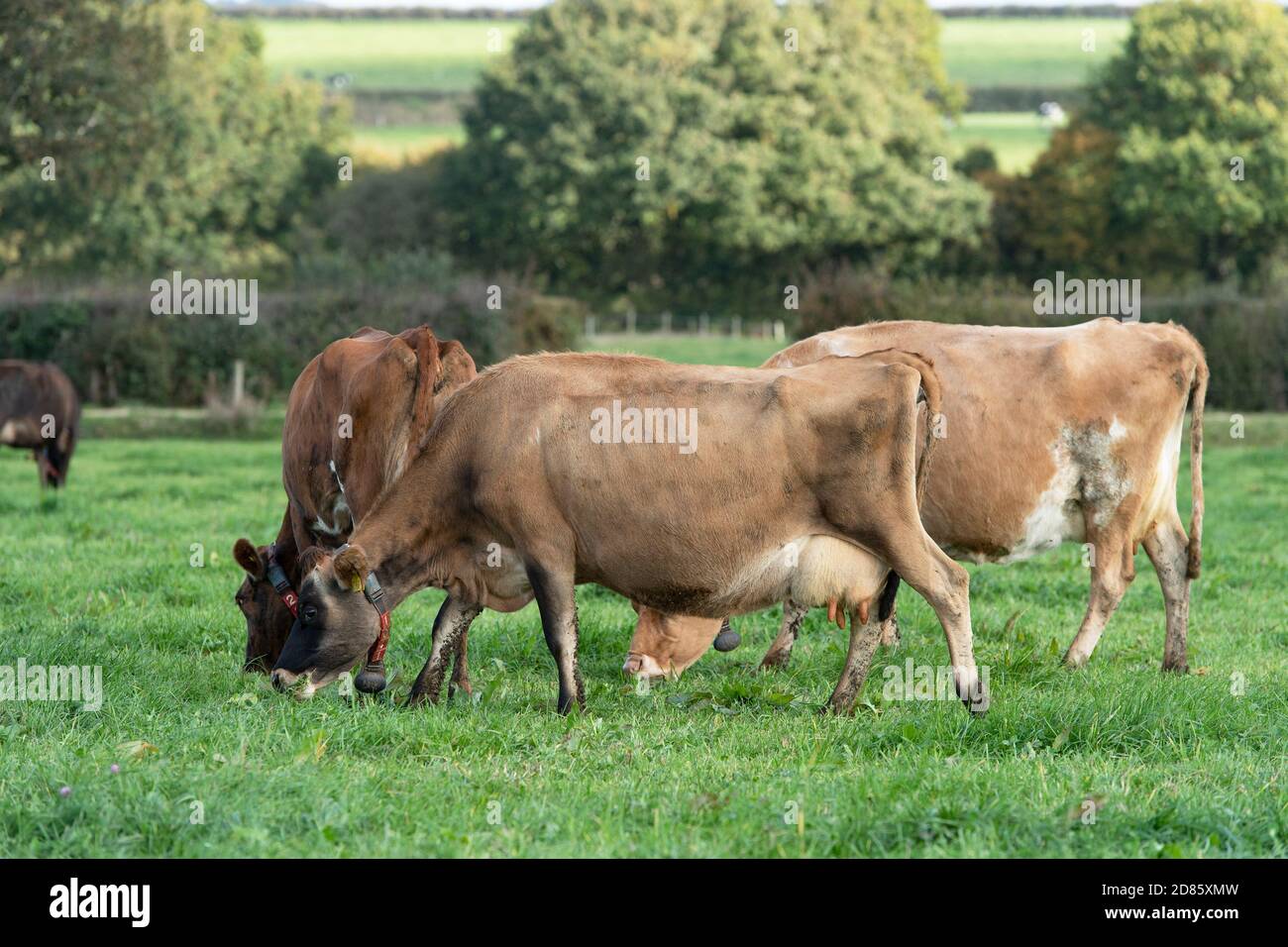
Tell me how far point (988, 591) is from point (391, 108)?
77060 mm

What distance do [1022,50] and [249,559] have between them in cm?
8615

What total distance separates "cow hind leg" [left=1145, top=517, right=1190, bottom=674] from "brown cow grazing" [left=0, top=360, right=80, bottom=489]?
13.0 m

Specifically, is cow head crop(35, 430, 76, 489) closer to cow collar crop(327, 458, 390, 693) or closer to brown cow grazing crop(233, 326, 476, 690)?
brown cow grazing crop(233, 326, 476, 690)

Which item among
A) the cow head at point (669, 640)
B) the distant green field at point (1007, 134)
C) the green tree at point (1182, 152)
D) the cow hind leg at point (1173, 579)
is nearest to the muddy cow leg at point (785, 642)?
the cow head at point (669, 640)

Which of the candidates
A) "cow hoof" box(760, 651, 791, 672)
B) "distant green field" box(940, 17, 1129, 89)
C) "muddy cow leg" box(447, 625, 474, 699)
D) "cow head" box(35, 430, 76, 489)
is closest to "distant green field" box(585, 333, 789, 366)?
"cow head" box(35, 430, 76, 489)

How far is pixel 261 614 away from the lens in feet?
25.7

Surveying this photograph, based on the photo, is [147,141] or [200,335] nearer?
[200,335]

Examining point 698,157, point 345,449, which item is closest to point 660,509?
point 345,449

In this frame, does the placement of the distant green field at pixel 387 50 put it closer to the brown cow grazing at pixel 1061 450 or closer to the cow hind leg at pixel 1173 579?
the brown cow grazing at pixel 1061 450

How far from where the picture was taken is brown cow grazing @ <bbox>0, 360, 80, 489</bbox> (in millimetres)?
17031

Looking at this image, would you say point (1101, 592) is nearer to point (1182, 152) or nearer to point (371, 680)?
point (371, 680)

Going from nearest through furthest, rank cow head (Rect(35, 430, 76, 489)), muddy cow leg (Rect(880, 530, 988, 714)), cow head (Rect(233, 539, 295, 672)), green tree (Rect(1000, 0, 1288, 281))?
muddy cow leg (Rect(880, 530, 988, 714)), cow head (Rect(233, 539, 295, 672)), cow head (Rect(35, 430, 76, 489)), green tree (Rect(1000, 0, 1288, 281))

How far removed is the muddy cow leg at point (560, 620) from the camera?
6.92 metres

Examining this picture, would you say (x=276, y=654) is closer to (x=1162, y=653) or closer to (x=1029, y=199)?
(x=1162, y=653)
